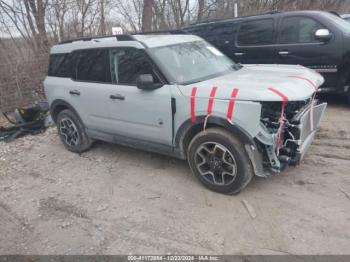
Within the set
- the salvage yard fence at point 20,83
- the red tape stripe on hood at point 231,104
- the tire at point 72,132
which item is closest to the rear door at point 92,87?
the tire at point 72,132

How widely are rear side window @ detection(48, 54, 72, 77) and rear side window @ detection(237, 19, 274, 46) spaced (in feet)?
11.8

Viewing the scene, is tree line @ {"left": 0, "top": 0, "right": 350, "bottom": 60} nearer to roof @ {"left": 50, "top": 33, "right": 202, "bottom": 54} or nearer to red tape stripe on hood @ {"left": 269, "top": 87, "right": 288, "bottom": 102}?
roof @ {"left": 50, "top": 33, "right": 202, "bottom": 54}

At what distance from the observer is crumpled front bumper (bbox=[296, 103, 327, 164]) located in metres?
3.36

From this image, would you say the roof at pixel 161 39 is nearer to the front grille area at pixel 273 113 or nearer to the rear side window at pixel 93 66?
the rear side window at pixel 93 66

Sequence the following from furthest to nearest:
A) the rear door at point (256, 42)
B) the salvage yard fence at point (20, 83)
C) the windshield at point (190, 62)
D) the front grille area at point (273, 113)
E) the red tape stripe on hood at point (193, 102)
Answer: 1. the salvage yard fence at point (20, 83)
2. the rear door at point (256, 42)
3. the windshield at point (190, 62)
4. the red tape stripe on hood at point (193, 102)
5. the front grille area at point (273, 113)

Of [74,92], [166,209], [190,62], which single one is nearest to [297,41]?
[190,62]

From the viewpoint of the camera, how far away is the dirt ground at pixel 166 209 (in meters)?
2.91

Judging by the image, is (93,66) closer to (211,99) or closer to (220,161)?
(211,99)

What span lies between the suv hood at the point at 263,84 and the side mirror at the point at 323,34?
71.0 inches

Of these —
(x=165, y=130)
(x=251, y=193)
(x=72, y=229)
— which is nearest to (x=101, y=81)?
(x=165, y=130)

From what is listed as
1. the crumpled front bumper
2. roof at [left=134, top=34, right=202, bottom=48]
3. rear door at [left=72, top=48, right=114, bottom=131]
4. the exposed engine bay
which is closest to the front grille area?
the exposed engine bay

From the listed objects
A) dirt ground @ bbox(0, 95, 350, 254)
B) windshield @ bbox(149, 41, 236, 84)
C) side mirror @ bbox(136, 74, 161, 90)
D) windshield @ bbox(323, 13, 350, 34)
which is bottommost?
dirt ground @ bbox(0, 95, 350, 254)

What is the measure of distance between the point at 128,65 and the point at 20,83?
5.25m

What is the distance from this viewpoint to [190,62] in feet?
13.3
